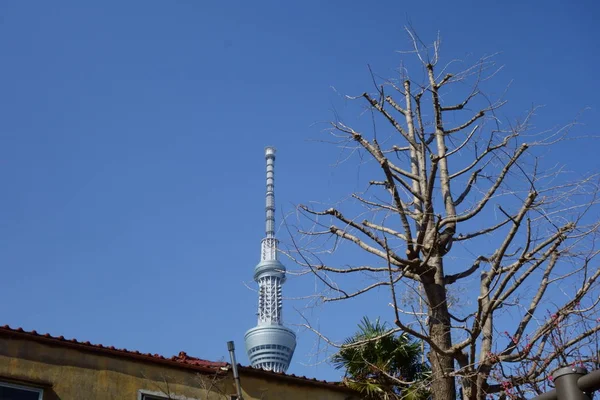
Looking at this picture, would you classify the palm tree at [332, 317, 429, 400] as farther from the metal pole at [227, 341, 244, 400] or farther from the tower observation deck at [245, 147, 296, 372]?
the tower observation deck at [245, 147, 296, 372]

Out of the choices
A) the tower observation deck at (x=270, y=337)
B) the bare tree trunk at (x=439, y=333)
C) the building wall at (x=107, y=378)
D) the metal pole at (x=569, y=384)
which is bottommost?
the metal pole at (x=569, y=384)

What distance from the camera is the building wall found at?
44.3 feet

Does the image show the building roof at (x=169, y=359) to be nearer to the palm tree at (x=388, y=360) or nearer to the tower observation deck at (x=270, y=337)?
the palm tree at (x=388, y=360)

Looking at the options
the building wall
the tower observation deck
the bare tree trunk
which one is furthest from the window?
the tower observation deck

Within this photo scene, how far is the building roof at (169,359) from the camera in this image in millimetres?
13609

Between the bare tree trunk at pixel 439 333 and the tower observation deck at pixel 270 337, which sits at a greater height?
the tower observation deck at pixel 270 337

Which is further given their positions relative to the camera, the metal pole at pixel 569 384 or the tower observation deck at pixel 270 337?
the tower observation deck at pixel 270 337

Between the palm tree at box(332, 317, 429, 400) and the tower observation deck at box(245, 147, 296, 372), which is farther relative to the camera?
the tower observation deck at box(245, 147, 296, 372)

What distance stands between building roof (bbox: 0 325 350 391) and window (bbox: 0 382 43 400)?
2.55 feet

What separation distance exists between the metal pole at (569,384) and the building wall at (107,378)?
33.8ft

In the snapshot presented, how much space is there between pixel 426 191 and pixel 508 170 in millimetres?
1152

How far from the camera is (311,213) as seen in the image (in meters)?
11.5

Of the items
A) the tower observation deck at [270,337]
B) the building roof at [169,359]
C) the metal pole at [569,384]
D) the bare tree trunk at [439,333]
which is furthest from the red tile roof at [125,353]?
the tower observation deck at [270,337]

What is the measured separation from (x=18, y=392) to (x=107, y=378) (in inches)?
58.4
